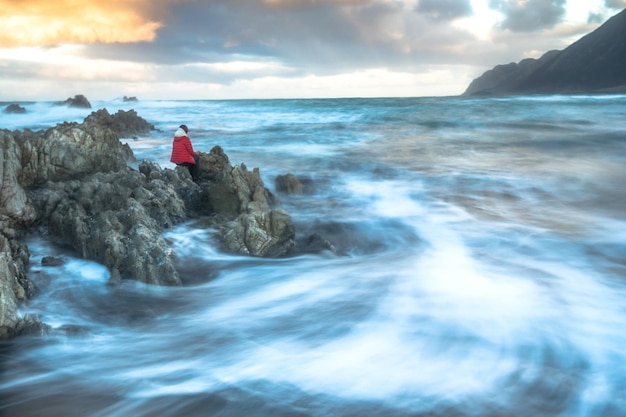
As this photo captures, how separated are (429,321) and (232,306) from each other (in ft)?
8.11

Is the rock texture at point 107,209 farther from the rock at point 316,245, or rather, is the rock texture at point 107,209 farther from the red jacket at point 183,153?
the red jacket at point 183,153

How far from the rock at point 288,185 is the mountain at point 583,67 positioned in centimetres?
10649

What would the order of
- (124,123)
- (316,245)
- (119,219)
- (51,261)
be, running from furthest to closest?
(124,123) → (316,245) → (119,219) → (51,261)

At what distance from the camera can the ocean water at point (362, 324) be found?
14.4 ft

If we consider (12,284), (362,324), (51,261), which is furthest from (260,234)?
(12,284)

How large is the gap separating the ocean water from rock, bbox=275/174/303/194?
494mm

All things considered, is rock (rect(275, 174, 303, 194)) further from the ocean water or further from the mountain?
the mountain

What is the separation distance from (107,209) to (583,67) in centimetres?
13314

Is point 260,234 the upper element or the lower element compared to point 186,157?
lower

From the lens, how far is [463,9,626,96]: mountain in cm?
11131

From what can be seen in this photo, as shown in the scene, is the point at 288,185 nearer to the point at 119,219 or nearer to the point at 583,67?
the point at 119,219

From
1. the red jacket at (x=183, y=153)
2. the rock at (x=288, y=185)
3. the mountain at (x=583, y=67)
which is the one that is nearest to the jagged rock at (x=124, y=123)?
the red jacket at (x=183, y=153)

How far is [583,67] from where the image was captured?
119062 mm

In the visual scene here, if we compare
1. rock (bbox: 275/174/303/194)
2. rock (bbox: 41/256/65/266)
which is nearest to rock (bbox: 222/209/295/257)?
rock (bbox: 41/256/65/266)
